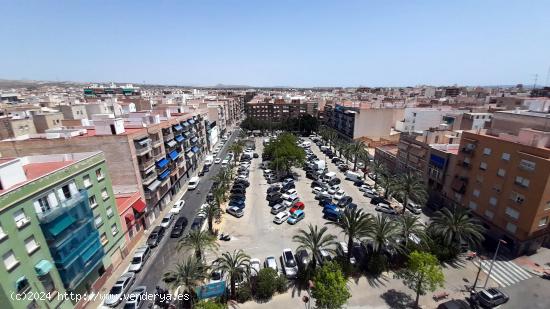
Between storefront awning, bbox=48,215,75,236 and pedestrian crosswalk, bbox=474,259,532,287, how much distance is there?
54167mm

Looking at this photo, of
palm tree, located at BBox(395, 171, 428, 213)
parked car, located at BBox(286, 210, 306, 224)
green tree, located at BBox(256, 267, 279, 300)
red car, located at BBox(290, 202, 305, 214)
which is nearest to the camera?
green tree, located at BBox(256, 267, 279, 300)

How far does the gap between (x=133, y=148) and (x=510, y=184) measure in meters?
60.7

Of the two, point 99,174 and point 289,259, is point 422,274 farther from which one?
point 99,174

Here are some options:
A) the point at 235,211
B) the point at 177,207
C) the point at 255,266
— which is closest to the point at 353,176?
the point at 235,211

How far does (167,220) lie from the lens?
4925 centimetres

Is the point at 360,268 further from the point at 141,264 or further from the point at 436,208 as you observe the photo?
the point at 141,264

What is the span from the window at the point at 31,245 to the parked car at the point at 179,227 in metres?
21.8

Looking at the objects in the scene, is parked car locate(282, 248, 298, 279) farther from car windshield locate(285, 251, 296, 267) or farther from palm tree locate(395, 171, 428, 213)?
palm tree locate(395, 171, 428, 213)

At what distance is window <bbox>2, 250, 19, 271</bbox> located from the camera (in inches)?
862

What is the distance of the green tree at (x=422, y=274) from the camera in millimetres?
28891

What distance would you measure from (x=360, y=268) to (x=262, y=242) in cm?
1632

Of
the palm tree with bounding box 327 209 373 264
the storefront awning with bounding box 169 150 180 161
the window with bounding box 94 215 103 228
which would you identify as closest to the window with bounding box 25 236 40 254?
the window with bounding box 94 215 103 228

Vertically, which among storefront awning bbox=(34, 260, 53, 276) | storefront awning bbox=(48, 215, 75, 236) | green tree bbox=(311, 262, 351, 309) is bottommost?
green tree bbox=(311, 262, 351, 309)

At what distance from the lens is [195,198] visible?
2392 inches
